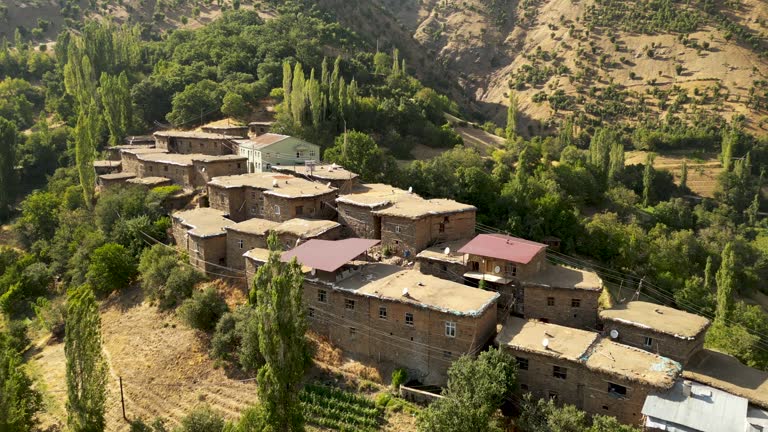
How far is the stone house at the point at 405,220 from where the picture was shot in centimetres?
3166

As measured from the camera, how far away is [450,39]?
148 m

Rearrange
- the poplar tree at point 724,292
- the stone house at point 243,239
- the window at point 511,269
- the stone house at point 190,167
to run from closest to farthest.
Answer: the window at point 511,269 → the stone house at point 243,239 → the poplar tree at point 724,292 → the stone house at point 190,167

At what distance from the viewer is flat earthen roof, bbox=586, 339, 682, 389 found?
856 inches

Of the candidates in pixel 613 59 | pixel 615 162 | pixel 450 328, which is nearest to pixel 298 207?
pixel 450 328

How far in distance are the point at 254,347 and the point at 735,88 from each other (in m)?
105

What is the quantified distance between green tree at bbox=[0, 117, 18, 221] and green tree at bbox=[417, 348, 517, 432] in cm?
5264

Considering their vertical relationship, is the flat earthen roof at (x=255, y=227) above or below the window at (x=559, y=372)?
above

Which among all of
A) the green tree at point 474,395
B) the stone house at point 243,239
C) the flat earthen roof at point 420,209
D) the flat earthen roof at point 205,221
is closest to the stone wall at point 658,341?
the green tree at point 474,395

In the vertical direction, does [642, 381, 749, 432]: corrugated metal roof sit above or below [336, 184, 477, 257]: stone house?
below

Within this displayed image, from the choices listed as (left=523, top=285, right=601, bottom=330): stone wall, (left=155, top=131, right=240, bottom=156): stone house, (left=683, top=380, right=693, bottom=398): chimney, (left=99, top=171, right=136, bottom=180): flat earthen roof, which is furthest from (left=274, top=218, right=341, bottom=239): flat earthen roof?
(left=99, top=171, right=136, bottom=180): flat earthen roof

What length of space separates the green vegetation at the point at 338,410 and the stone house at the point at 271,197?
12.5 meters

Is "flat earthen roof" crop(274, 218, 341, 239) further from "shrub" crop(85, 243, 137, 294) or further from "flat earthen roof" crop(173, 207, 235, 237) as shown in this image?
"shrub" crop(85, 243, 137, 294)

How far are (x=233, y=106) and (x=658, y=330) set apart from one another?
→ 163 ft

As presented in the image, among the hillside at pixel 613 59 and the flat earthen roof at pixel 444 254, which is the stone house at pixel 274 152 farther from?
the hillside at pixel 613 59
